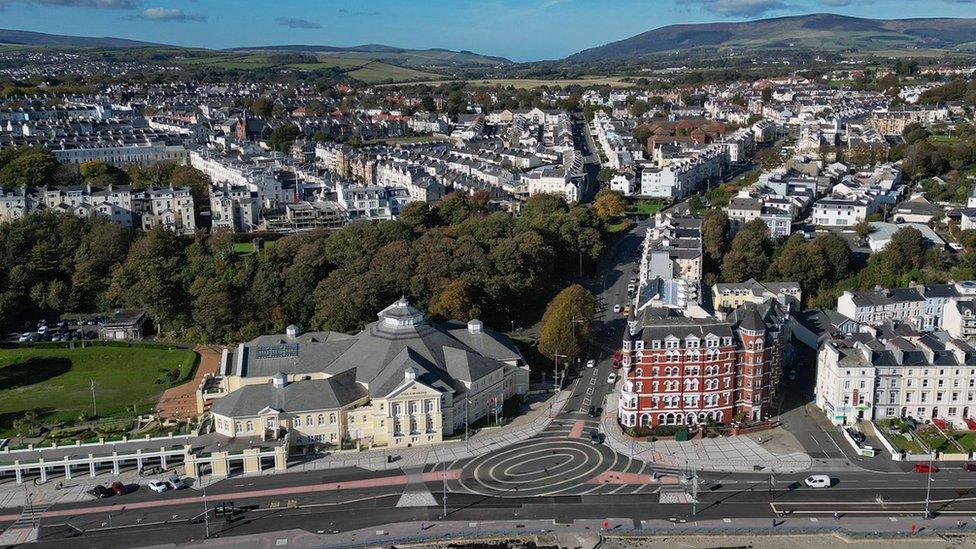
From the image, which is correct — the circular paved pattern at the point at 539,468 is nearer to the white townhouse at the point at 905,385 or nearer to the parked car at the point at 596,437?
the parked car at the point at 596,437

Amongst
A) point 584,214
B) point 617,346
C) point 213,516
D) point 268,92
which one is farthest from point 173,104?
point 213,516

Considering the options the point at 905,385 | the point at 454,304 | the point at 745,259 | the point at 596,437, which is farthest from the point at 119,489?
the point at 745,259

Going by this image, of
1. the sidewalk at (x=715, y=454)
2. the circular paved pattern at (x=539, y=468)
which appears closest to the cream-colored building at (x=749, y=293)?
the sidewalk at (x=715, y=454)

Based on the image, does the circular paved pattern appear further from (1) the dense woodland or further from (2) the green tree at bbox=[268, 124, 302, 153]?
(2) the green tree at bbox=[268, 124, 302, 153]

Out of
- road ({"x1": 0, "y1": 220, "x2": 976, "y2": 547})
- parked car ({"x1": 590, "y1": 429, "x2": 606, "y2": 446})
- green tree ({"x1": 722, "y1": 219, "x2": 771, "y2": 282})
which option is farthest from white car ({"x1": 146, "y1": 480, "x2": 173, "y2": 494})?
green tree ({"x1": 722, "y1": 219, "x2": 771, "y2": 282})

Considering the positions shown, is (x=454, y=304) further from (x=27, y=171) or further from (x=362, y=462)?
(x=27, y=171)

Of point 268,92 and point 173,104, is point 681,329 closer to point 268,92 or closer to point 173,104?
point 173,104
